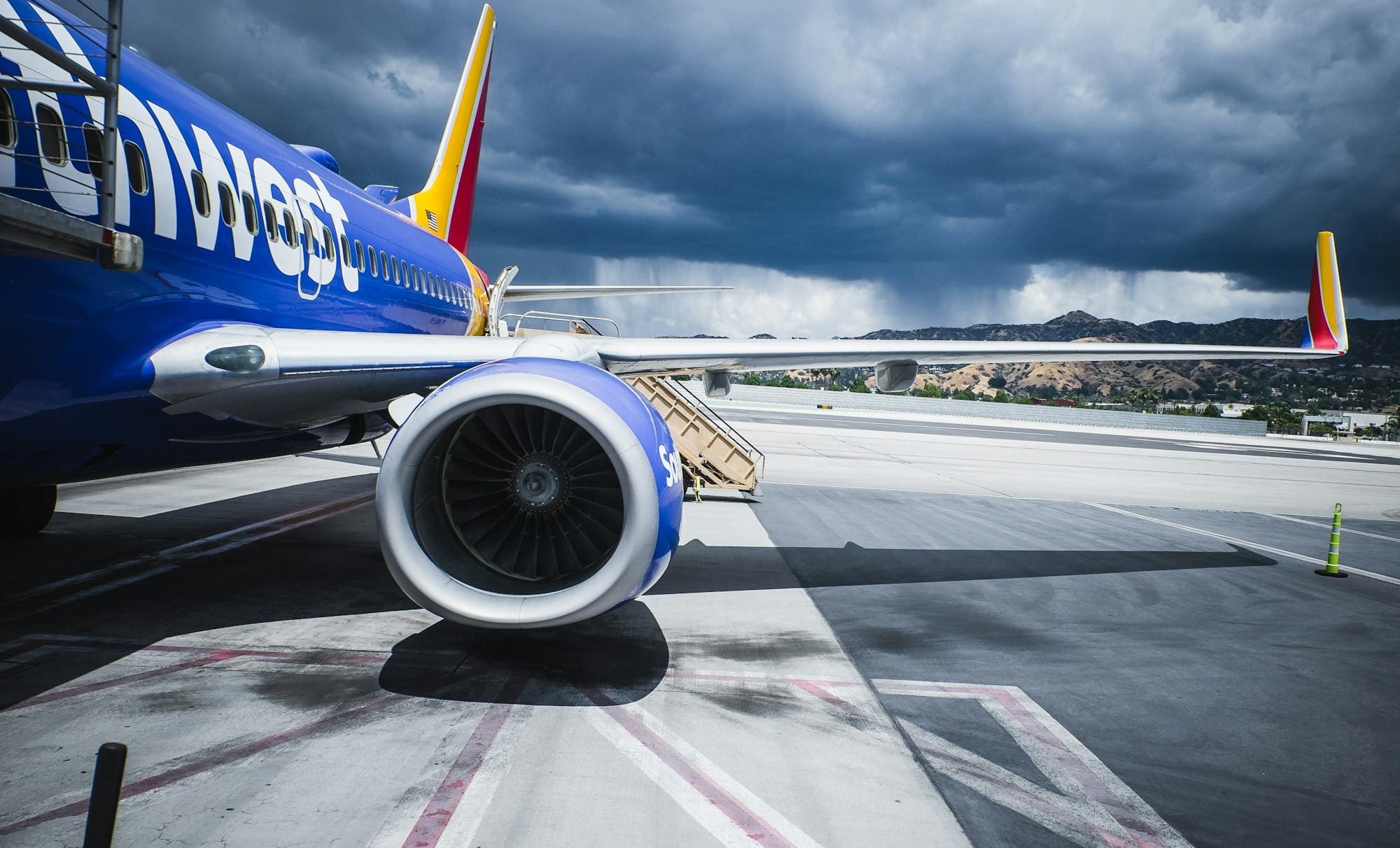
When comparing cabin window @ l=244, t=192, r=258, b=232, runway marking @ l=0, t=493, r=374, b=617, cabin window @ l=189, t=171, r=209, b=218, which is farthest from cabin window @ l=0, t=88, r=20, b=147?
runway marking @ l=0, t=493, r=374, b=617

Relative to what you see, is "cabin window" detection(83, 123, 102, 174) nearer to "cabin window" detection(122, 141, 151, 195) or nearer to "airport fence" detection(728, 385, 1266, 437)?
"cabin window" detection(122, 141, 151, 195)

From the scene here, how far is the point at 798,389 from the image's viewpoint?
65.4m

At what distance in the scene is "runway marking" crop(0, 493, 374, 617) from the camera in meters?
6.77

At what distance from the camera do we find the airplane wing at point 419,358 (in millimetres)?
5105

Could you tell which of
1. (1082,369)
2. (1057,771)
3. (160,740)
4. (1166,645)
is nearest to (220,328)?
(160,740)

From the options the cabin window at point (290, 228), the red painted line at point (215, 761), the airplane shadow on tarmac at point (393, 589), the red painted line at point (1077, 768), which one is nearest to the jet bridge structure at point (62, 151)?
the cabin window at point (290, 228)

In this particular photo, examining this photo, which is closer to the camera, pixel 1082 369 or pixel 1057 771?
pixel 1057 771

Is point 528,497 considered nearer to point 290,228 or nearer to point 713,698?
point 713,698

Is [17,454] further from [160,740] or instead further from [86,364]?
[160,740]

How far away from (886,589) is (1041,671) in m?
2.57

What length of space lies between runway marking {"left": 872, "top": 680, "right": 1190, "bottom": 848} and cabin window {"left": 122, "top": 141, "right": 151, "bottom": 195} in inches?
224

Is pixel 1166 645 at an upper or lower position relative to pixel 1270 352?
lower

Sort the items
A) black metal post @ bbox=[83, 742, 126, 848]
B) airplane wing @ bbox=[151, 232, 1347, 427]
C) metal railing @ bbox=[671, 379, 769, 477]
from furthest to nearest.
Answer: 1. metal railing @ bbox=[671, 379, 769, 477]
2. airplane wing @ bbox=[151, 232, 1347, 427]
3. black metal post @ bbox=[83, 742, 126, 848]

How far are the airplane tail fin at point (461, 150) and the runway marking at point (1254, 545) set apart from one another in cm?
1456
